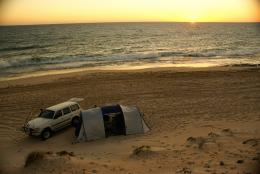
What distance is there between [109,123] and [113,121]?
0.21 m

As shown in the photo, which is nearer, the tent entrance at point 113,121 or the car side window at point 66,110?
the tent entrance at point 113,121

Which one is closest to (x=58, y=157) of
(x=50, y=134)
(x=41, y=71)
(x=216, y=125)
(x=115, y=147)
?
(x=115, y=147)

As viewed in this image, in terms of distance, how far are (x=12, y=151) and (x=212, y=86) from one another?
15.2 m

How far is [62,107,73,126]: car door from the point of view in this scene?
15.2 m

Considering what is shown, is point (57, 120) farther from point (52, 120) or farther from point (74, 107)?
point (74, 107)

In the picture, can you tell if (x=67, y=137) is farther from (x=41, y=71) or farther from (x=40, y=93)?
(x=41, y=71)

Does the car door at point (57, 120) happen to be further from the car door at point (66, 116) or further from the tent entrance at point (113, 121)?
the tent entrance at point (113, 121)

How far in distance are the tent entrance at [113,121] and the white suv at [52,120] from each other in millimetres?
2264

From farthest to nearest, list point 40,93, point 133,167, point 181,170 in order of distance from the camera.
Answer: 1. point 40,93
2. point 133,167
3. point 181,170

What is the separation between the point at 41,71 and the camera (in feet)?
113

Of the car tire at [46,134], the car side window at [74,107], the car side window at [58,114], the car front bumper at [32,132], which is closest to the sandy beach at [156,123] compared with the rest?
the car tire at [46,134]

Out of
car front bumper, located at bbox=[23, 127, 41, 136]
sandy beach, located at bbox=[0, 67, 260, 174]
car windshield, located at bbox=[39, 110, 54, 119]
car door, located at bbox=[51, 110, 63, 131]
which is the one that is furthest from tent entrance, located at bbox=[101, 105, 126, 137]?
car front bumper, located at bbox=[23, 127, 41, 136]

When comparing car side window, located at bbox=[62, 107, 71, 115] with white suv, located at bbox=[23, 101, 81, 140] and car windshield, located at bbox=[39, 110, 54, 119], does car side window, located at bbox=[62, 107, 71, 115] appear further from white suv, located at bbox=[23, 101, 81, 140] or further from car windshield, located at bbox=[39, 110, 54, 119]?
car windshield, located at bbox=[39, 110, 54, 119]

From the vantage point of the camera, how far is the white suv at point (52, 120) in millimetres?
14133
